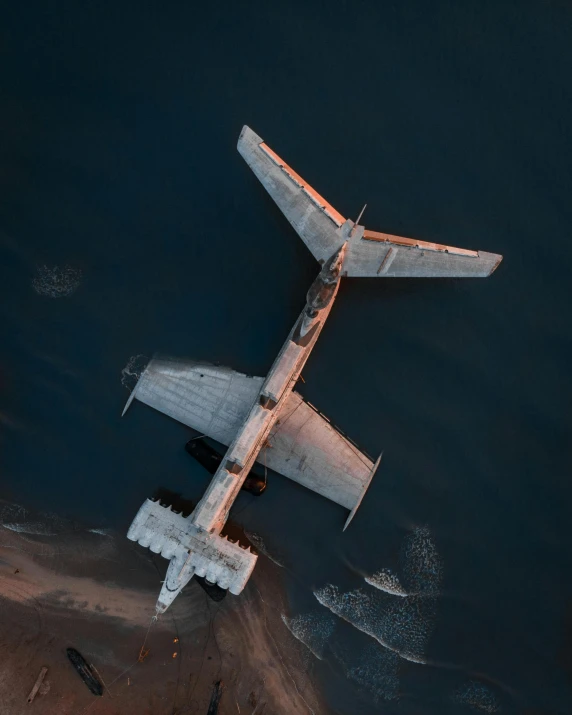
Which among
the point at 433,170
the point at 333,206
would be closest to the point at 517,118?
the point at 433,170

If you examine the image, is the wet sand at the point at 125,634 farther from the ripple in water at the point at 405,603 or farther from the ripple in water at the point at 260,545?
the ripple in water at the point at 405,603

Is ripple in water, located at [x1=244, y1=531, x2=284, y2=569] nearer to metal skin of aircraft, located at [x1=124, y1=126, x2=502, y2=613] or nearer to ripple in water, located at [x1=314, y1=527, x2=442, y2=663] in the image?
metal skin of aircraft, located at [x1=124, y1=126, x2=502, y2=613]

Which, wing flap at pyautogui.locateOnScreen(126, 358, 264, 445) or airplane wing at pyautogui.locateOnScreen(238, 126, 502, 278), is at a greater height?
airplane wing at pyautogui.locateOnScreen(238, 126, 502, 278)

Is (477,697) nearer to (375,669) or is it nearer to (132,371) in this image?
(375,669)

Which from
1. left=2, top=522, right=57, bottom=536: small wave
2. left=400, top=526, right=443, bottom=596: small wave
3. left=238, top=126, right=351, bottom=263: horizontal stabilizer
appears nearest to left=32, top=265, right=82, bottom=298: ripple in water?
left=238, top=126, right=351, bottom=263: horizontal stabilizer

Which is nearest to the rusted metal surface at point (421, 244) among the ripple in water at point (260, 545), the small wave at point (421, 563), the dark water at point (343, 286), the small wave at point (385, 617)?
the dark water at point (343, 286)

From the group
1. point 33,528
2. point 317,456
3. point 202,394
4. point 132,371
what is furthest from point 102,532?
point 317,456
